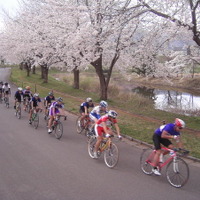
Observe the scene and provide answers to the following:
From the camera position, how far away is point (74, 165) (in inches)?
293

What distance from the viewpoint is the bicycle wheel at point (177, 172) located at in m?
6.07

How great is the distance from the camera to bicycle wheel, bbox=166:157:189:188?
6.07 m

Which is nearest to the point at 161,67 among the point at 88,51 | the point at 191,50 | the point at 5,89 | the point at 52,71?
the point at 191,50

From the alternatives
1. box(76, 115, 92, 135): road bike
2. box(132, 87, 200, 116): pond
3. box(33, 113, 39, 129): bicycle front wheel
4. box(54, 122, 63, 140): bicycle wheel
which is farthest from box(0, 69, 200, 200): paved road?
box(132, 87, 200, 116): pond

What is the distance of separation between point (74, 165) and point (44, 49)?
2031 centimetres

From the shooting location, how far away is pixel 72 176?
6.62 metres

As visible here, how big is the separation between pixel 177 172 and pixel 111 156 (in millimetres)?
2048

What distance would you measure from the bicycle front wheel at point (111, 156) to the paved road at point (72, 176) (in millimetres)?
156

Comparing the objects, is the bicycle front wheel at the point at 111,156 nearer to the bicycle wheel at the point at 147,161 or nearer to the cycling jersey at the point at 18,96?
the bicycle wheel at the point at 147,161

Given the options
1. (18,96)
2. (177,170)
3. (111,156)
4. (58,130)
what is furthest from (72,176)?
(18,96)

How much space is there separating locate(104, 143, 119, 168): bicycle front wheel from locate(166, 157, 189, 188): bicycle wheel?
1.63m

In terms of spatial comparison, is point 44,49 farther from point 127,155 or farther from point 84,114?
point 127,155

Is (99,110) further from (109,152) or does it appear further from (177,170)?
(177,170)

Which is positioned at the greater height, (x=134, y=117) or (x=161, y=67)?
(x=161, y=67)
